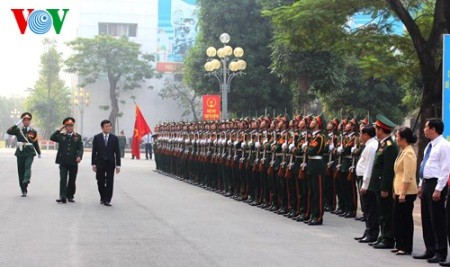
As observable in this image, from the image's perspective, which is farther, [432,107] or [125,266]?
[432,107]

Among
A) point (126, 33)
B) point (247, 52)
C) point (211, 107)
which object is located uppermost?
point (126, 33)

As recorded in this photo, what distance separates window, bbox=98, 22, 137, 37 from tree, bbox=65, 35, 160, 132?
4054mm

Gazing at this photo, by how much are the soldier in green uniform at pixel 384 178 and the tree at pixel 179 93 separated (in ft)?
232

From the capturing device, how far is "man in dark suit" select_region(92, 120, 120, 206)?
19.0m

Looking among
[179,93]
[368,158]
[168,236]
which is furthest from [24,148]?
[179,93]

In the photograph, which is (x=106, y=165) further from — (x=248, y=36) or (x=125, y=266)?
(x=248, y=36)

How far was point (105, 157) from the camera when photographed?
19.1m

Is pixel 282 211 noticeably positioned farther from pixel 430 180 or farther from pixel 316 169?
pixel 430 180

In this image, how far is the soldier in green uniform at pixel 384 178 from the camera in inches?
483

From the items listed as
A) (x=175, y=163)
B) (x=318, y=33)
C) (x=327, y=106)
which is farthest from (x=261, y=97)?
(x=318, y=33)

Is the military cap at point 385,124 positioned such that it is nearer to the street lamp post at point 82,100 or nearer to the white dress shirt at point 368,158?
the white dress shirt at point 368,158

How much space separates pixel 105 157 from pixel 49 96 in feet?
266

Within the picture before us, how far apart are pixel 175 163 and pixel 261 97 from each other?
39.3ft

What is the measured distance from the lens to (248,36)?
141ft
